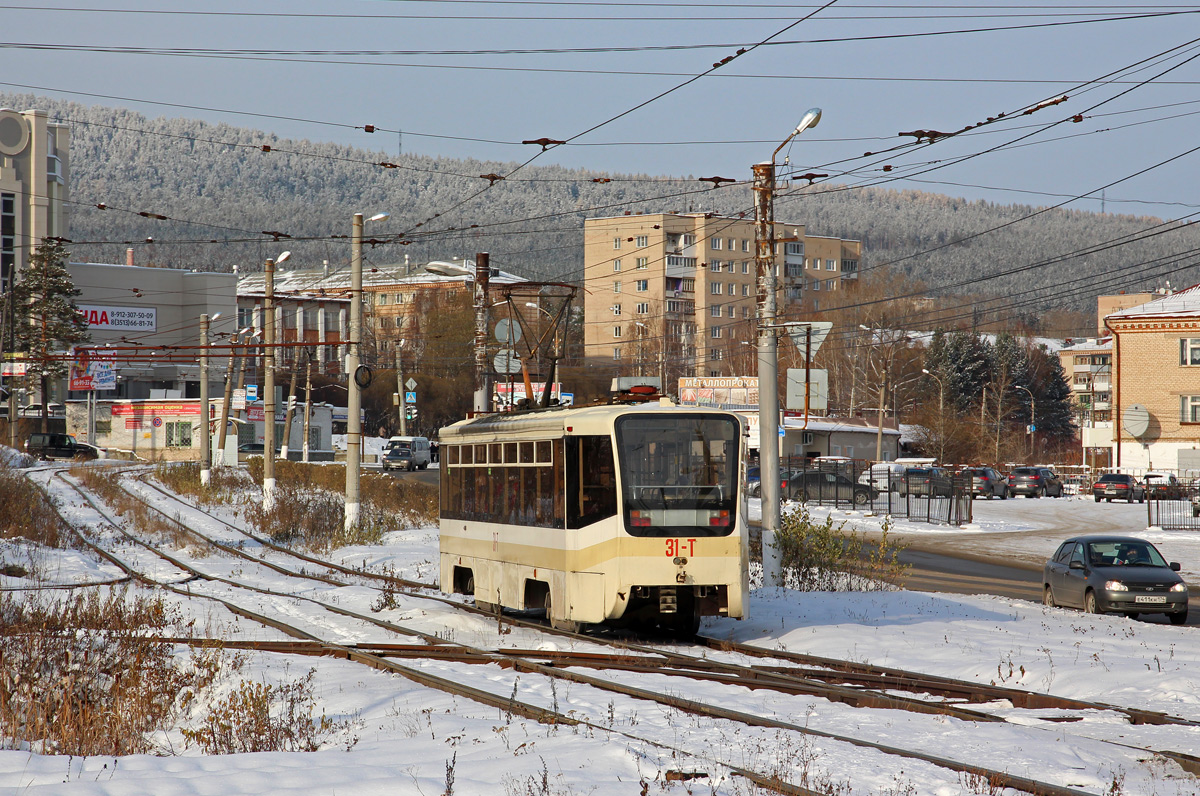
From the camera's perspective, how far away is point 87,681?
986 cm

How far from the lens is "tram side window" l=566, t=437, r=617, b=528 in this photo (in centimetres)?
1339

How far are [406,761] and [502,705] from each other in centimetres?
220

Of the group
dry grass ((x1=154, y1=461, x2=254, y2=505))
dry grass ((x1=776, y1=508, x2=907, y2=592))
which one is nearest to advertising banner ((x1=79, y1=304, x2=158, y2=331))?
dry grass ((x1=154, y1=461, x2=254, y2=505))

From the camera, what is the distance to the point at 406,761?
7426 millimetres

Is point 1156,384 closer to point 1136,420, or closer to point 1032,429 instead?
point 1136,420

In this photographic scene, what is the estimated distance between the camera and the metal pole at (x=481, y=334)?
1105 inches

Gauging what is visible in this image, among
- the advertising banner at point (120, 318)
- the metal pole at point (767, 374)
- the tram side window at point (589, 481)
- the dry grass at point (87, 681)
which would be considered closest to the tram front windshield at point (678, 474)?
the tram side window at point (589, 481)

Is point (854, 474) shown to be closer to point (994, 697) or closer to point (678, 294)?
point (994, 697)

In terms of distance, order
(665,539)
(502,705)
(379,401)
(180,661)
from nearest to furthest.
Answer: (502,705) < (180,661) < (665,539) < (379,401)

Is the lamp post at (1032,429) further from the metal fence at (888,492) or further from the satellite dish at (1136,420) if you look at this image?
the metal fence at (888,492)

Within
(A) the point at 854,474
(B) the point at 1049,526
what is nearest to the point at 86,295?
(A) the point at 854,474

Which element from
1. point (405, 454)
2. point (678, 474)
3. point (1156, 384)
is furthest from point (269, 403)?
point (1156, 384)

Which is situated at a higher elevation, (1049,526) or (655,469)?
(655,469)

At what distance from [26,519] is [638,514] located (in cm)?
1820
